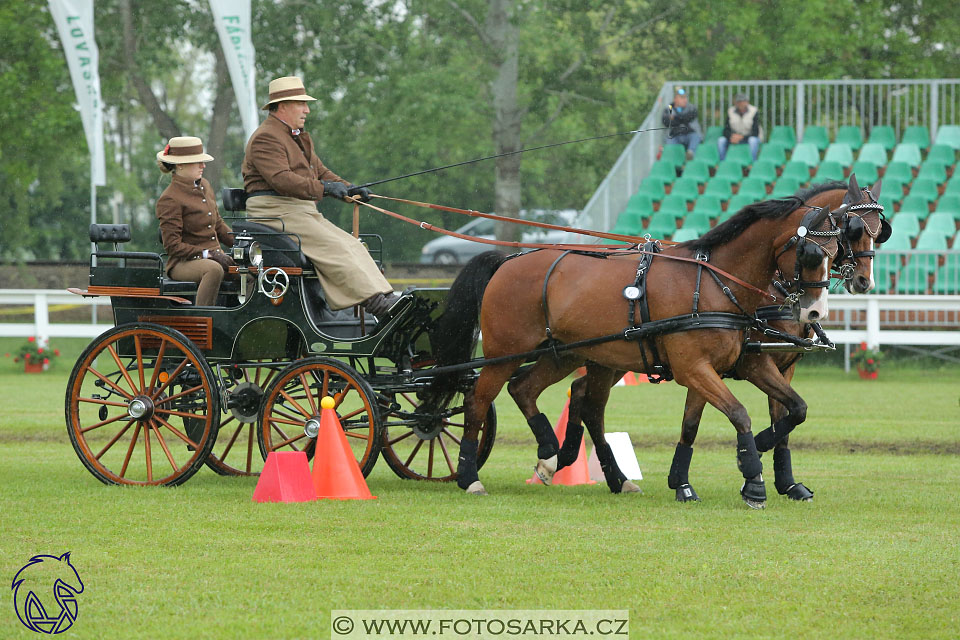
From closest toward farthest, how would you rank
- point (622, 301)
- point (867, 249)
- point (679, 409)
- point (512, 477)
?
point (867, 249)
point (622, 301)
point (512, 477)
point (679, 409)

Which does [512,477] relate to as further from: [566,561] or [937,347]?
[937,347]

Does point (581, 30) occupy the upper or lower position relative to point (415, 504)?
upper

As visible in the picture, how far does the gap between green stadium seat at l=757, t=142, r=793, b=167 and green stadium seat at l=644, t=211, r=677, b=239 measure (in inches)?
97.9

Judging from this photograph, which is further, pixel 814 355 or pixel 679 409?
pixel 814 355

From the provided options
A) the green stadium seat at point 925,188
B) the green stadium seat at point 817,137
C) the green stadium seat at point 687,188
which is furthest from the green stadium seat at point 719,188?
the green stadium seat at point 925,188

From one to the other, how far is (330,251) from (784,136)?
17291 millimetres

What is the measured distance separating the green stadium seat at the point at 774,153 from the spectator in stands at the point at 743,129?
0.40 feet

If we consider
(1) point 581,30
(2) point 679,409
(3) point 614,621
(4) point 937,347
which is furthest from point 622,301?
(1) point 581,30

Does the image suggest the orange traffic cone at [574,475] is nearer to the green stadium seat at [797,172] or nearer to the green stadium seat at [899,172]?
the green stadium seat at [797,172]

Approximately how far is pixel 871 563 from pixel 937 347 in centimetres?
1632

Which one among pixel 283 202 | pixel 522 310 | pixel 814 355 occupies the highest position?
pixel 283 202

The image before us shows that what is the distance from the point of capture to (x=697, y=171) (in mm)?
24188

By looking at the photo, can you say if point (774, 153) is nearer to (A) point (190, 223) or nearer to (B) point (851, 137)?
(B) point (851, 137)

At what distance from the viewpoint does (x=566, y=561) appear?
6.30 m
